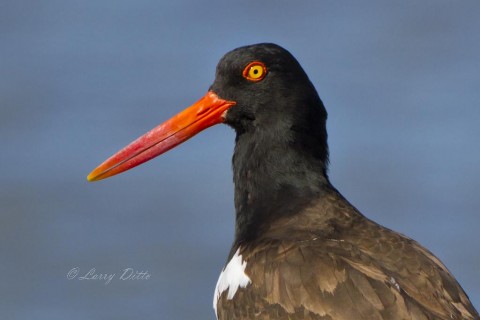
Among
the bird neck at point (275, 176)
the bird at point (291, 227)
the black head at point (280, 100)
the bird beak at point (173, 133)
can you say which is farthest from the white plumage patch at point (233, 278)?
the bird beak at point (173, 133)

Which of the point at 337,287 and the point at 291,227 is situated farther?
the point at 291,227

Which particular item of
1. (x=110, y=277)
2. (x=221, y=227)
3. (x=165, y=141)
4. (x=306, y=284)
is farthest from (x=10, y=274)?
(x=306, y=284)

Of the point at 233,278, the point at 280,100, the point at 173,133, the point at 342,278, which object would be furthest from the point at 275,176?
the point at 342,278

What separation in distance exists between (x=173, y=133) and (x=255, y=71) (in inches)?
28.1

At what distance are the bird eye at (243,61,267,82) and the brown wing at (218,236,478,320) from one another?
121cm

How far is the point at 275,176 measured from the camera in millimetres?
7758

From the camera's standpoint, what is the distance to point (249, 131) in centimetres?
790

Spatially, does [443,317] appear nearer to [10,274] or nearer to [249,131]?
[249,131]

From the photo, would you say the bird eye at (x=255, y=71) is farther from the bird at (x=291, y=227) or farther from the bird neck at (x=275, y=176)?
the bird neck at (x=275, y=176)

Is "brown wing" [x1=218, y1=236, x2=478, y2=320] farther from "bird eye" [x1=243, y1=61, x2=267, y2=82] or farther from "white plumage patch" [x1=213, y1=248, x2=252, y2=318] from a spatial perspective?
"bird eye" [x1=243, y1=61, x2=267, y2=82]

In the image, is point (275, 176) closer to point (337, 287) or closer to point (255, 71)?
point (255, 71)

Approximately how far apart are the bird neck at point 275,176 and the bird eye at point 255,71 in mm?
333

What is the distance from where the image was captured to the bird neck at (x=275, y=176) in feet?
25.0

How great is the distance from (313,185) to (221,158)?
22.0 ft
